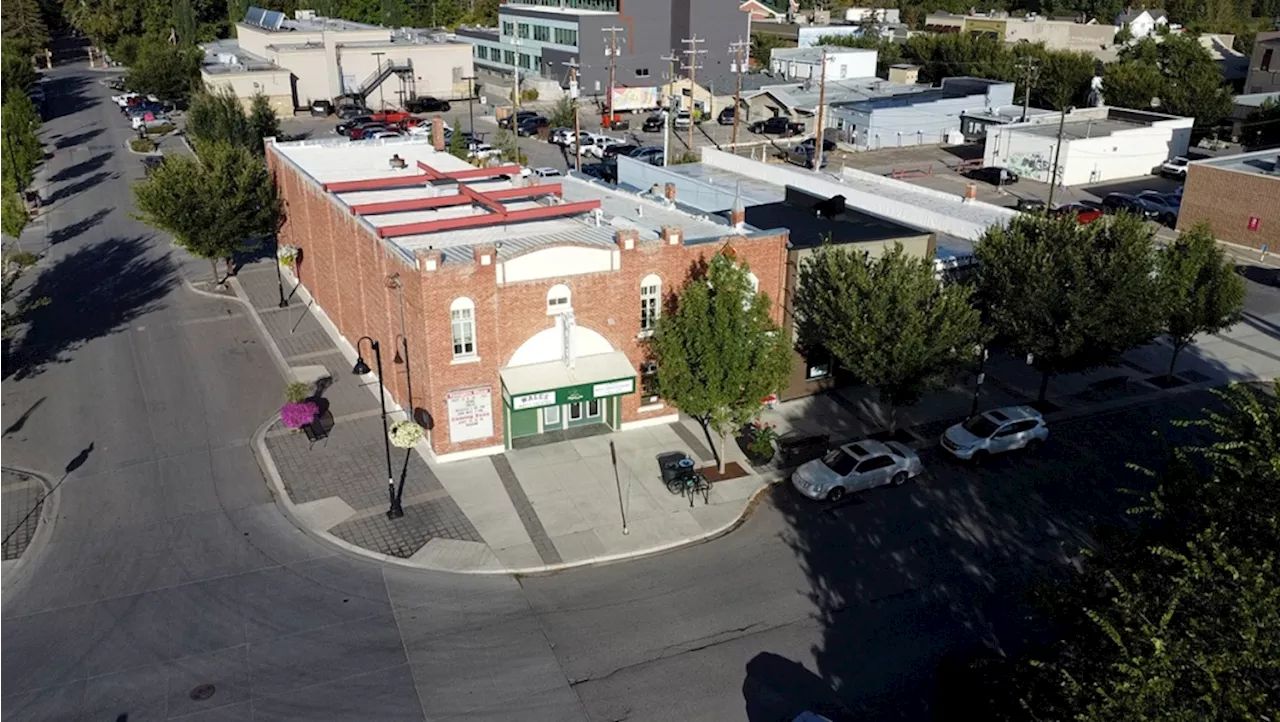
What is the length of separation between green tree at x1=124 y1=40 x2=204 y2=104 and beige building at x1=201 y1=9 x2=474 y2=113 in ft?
5.60

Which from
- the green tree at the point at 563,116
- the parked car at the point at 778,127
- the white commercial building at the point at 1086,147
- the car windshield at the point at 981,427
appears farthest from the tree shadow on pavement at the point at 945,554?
the parked car at the point at 778,127

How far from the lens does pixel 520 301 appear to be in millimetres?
28359

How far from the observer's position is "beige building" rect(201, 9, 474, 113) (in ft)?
289

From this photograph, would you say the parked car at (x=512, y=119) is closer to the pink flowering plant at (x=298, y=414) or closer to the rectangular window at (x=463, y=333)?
the pink flowering plant at (x=298, y=414)

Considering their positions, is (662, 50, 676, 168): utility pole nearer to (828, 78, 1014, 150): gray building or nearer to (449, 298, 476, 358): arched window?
(828, 78, 1014, 150): gray building

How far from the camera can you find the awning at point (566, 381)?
27953mm

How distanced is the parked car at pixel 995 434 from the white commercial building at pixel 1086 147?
135 ft

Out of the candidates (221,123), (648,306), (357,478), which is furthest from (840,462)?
(221,123)

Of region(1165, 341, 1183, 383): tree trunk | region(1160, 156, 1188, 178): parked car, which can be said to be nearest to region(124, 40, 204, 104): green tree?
region(1160, 156, 1188, 178): parked car

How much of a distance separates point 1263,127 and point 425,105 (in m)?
70.0

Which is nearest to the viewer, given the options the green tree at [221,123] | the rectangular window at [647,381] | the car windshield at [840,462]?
the car windshield at [840,462]

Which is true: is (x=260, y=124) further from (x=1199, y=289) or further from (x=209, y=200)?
(x=1199, y=289)

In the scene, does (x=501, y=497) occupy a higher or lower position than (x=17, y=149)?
lower

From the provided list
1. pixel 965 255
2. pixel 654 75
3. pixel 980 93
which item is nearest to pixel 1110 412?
pixel 965 255
